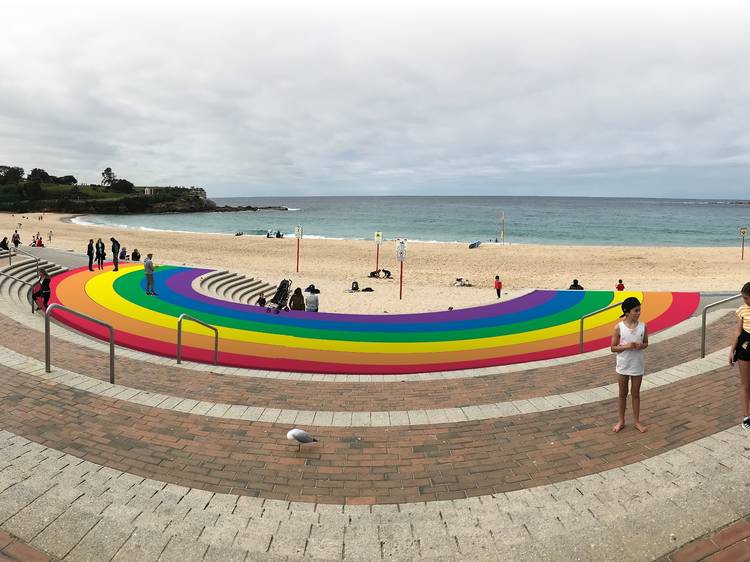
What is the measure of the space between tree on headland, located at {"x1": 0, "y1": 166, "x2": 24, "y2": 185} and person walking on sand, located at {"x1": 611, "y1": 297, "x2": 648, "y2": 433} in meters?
184

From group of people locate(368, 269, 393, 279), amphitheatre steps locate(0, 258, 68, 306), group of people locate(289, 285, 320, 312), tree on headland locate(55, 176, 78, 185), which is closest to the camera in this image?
amphitheatre steps locate(0, 258, 68, 306)

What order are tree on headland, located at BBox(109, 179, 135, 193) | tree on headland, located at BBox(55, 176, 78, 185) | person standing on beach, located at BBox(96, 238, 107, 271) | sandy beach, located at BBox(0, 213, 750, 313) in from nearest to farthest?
person standing on beach, located at BBox(96, 238, 107, 271) → sandy beach, located at BBox(0, 213, 750, 313) → tree on headland, located at BBox(109, 179, 135, 193) → tree on headland, located at BBox(55, 176, 78, 185)

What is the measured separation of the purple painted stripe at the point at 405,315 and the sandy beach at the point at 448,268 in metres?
1.82

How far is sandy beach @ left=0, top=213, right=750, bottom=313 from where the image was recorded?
68.5 ft

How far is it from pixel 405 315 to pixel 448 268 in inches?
752

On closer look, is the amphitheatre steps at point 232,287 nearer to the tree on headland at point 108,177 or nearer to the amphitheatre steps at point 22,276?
the amphitheatre steps at point 22,276

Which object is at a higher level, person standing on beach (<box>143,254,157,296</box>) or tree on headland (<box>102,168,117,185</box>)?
tree on headland (<box>102,168,117,185</box>)

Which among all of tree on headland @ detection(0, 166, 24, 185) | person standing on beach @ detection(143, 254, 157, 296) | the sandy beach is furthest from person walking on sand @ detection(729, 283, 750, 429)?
tree on headland @ detection(0, 166, 24, 185)

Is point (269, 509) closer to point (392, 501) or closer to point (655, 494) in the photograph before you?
point (392, 501)

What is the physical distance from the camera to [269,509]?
4.20m

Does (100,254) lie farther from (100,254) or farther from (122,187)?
(122,187)

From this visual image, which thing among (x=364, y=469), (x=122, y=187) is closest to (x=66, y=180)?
(x=122, y=187)

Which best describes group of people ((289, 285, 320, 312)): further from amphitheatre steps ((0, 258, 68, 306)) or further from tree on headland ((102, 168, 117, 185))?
tree on headland ((102, 168, 117, 185))

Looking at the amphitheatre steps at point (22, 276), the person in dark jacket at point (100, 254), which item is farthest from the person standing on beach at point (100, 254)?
the amphitheatre steps at point (22, 276)
